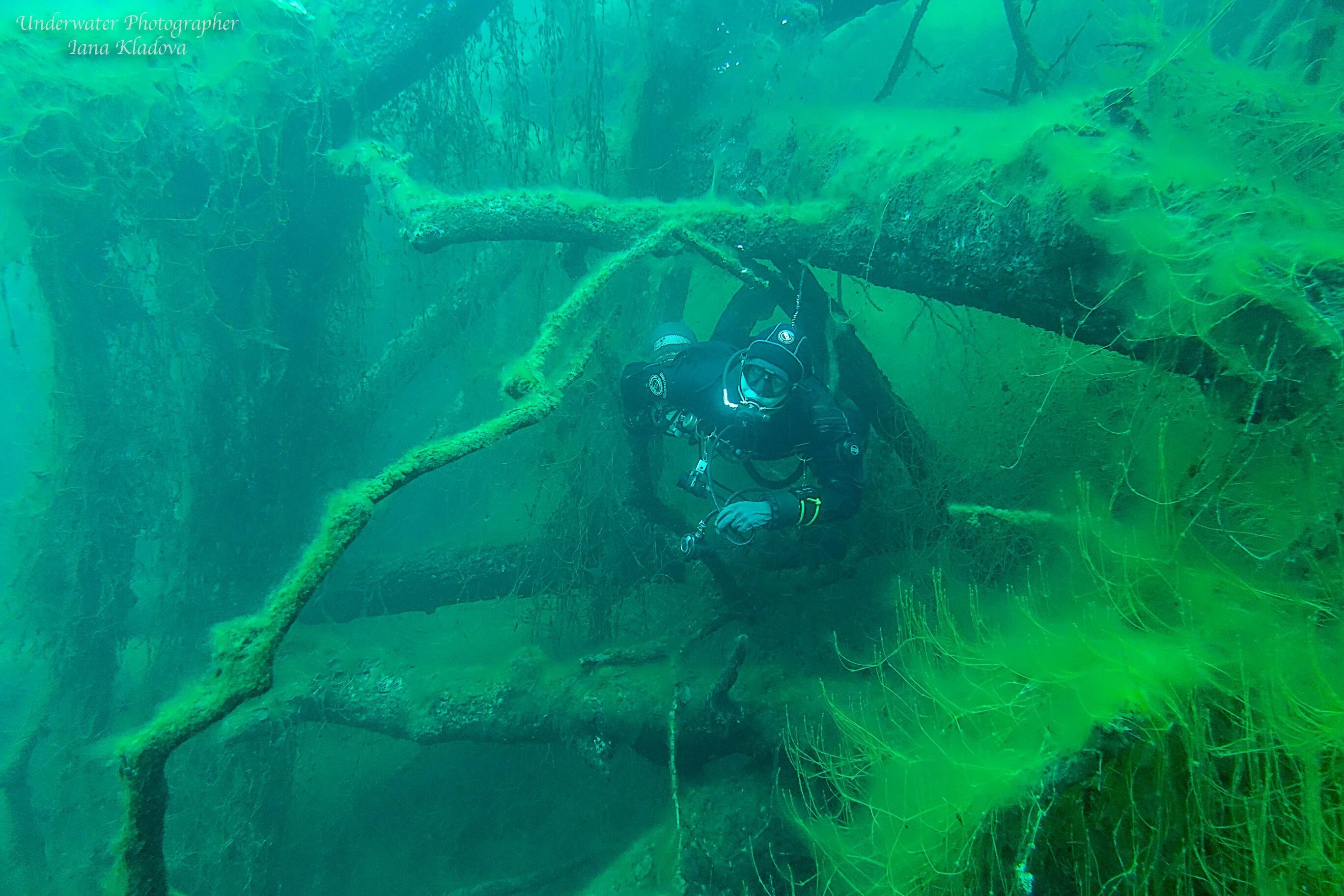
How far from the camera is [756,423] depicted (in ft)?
12.6

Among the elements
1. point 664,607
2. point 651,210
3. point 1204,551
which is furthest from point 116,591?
point 1204,551

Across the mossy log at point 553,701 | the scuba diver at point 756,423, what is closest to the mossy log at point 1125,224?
the scuba diver at point 756,423

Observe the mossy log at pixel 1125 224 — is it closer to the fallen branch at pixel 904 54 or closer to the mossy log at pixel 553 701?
the fallen branch at pixel 904 54

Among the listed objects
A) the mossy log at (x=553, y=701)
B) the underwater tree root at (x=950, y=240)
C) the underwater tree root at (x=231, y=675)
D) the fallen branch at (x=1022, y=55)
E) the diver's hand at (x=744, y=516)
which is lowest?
the mossy log at (x=553, y=701)

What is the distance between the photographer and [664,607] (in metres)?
4.84

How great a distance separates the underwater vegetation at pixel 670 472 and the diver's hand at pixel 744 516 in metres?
0.46

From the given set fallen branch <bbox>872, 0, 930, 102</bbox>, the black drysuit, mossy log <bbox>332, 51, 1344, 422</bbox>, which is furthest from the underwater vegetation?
fallen branch <bbox>872, 0, 930, 102</bbox>

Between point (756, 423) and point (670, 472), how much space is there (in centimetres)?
266

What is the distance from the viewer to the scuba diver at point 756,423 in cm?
356

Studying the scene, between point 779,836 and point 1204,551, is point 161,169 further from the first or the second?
point 1204,551

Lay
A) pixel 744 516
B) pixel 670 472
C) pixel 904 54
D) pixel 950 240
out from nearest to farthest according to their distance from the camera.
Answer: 1. pixel 950 240
2. pixel 744 516
3. pixel 904 54
4. pixel 670 472

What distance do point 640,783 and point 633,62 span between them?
7467 millimetres

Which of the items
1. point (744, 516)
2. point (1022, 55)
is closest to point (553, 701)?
point (744, 516)

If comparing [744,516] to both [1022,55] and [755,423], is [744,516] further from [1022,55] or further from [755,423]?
[1022,55]
